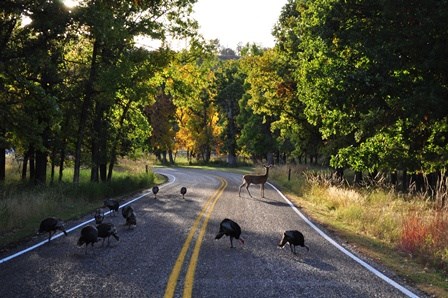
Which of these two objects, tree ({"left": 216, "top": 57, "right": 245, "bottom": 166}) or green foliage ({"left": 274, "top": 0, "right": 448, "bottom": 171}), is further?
tree ({"left": 216, "top": 57, "right": 245, "bottom": 166})

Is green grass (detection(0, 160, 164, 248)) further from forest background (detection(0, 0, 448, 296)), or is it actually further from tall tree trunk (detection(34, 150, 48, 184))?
tall tree trunk (detection(34, 150, 48, 184))

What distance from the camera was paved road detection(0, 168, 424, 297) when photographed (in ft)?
22.4

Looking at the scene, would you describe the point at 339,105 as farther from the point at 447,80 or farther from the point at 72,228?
the point at 72,228

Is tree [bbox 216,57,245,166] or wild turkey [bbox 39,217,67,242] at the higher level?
tree [bbox 216,57,245,166]

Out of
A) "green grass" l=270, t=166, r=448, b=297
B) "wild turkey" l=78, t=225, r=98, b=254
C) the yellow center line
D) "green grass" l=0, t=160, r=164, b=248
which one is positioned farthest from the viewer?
"green grass" l=0, t=160, r=164, b=248

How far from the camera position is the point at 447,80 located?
13477 mm

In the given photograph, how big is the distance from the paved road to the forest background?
309 centimetres

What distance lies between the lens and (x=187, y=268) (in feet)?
26.5

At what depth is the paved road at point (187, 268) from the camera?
6.83 meters

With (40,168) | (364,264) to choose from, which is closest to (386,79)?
(364,264)

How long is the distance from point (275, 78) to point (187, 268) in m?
25.6

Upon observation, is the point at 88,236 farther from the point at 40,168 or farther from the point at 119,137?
the point at 119,137

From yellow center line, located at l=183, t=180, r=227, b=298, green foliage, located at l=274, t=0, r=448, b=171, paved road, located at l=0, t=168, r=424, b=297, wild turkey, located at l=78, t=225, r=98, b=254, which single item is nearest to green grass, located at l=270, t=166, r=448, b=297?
paved road, located at l=0, t=168, r=424, b=297

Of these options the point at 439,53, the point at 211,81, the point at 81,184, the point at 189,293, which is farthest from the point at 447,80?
the point at 211,81
